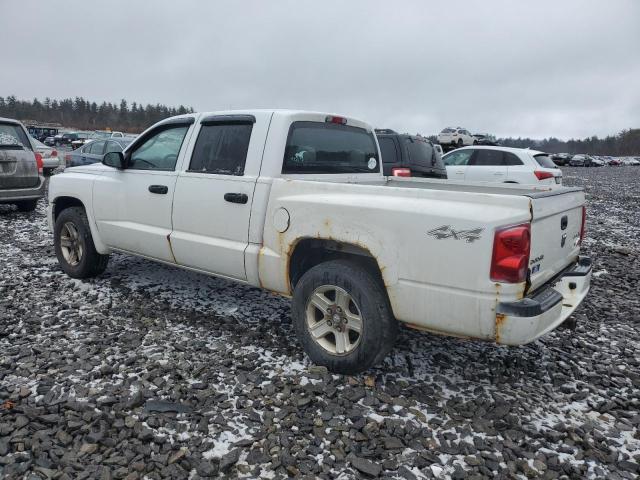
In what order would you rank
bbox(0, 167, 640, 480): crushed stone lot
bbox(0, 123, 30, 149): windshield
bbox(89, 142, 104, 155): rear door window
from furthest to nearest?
bbox(89, 142, 104, 155): rear door window, bbox(0, 123, 30, 149): windshield, bbox(0, 167, 640, 480): crushed stone lot

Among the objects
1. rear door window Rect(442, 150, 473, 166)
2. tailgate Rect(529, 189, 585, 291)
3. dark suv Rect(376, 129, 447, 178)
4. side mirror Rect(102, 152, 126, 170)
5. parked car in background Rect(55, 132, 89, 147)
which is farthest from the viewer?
parked car in background Rect(55, 132, 89, 147)

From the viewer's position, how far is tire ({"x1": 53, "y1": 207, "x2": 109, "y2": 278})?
5.24m

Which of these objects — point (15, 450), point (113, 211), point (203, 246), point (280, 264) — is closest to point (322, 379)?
point (280, 264)

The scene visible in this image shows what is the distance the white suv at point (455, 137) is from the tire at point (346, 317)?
36901 mm

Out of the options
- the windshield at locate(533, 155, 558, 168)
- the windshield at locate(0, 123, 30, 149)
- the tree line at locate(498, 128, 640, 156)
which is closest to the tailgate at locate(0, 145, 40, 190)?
the windshield at locate(0, 123, 30, 149)

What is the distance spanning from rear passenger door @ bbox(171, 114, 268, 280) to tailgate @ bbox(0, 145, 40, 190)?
651 centimetres

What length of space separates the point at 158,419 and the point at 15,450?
0.75m

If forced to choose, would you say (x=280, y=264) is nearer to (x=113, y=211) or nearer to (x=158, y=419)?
(x=158, y=419)

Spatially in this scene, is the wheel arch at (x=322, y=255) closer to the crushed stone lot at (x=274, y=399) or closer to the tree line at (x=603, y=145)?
the crushed stone lot at (x=274, y=399)

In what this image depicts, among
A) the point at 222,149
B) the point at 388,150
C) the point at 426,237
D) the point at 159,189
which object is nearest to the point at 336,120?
the point at 222,149

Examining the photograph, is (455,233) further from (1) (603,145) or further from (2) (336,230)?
(1) (603,145)

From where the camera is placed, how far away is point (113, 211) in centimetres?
488

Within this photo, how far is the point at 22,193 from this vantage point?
915 centimetres

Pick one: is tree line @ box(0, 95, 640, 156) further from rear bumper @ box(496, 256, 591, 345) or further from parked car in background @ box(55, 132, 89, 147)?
rear bumper @ box(496, 256, 591, 345)
